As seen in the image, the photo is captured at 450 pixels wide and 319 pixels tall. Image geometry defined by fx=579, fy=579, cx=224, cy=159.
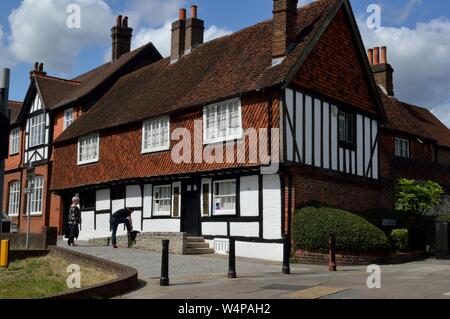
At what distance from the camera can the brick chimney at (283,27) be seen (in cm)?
1953

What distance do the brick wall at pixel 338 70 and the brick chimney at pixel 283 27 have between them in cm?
91

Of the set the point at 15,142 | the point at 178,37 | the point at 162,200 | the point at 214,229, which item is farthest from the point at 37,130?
the point at 214,229

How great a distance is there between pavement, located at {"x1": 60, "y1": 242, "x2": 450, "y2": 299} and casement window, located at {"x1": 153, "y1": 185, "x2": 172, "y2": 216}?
5.50 meters

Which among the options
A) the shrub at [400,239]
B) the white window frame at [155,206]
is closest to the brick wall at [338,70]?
the shrub at [400,239]

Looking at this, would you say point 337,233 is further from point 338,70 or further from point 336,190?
point 338,70

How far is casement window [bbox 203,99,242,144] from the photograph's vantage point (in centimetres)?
1947

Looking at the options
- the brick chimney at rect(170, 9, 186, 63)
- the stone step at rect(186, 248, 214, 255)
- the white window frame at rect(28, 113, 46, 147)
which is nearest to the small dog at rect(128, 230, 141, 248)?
the stone step at rect(186, 248, 214, 255)

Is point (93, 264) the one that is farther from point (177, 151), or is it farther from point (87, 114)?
point (87, 114)

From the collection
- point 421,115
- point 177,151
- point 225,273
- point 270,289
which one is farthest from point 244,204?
point 421,115

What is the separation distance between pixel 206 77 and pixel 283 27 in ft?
13.4

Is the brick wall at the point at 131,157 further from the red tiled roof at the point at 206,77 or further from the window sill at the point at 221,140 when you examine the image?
the red tiled roof at the point at 206,77

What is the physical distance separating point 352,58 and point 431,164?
9.58 m

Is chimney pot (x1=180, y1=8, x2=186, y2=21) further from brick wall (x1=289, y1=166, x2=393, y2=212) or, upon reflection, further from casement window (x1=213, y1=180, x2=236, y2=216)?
brick wall (x1=289, y1=166, x2=393, y2=212)

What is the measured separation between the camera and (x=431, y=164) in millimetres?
28859
